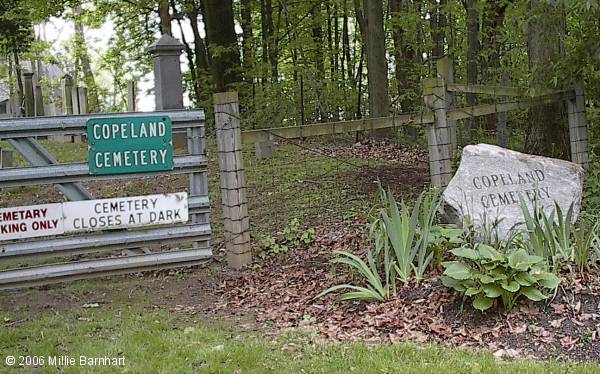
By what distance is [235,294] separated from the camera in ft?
17.7

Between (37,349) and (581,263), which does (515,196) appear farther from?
(37,349)

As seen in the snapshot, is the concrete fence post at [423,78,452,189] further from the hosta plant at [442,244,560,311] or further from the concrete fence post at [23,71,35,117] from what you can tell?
the concrete fence post at [23,71,35,117]

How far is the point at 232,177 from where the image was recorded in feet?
19.5

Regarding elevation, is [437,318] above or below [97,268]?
below

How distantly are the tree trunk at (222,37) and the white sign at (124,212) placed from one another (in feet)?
30.2

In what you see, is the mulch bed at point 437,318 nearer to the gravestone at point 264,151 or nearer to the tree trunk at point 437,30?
the gravestone at point 264,151

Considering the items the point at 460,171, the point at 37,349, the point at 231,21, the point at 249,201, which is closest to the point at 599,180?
the point at 460,171

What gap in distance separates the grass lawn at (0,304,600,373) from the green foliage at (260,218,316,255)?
1.83 metres

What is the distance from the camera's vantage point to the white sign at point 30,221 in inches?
209

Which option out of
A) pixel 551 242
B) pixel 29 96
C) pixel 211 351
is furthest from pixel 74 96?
pixel 551 242

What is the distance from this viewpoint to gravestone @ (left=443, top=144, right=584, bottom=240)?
5.66 m

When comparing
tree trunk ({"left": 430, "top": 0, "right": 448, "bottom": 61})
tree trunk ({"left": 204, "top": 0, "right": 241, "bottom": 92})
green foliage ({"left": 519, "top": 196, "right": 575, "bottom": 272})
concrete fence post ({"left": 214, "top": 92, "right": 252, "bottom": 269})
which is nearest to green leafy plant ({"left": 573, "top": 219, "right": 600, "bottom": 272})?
green foliage ({"left": 519, "top": 196, "right": 575, "bottom": 272})

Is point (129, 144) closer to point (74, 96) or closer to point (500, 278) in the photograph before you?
point (500, 278)

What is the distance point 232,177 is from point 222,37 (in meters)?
9.54
